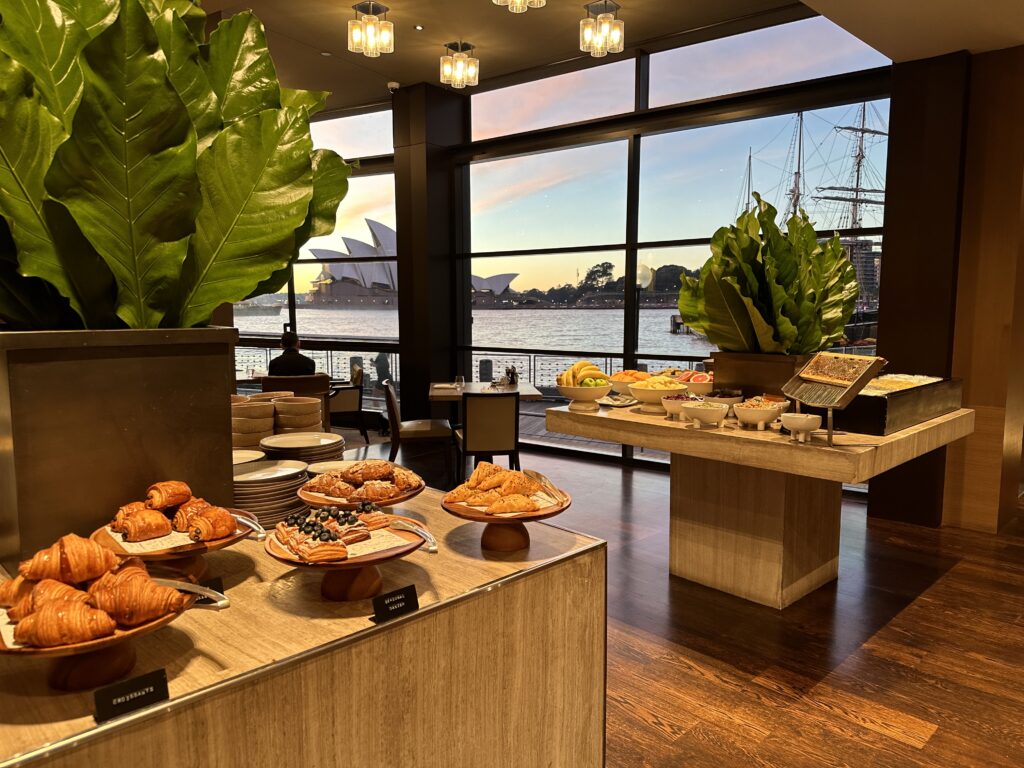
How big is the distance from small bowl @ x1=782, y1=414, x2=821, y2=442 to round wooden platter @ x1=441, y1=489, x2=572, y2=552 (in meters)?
1.69

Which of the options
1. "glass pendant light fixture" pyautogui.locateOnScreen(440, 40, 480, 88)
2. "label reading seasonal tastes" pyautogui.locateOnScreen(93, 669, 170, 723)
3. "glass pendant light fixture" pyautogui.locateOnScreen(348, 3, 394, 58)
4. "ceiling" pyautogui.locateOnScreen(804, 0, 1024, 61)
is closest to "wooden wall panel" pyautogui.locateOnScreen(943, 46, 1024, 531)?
"ceiling" pyautogui.locateOnScreen(804, 0, 1024, 61)

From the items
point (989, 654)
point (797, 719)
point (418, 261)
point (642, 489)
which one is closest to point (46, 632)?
point (797, 719)

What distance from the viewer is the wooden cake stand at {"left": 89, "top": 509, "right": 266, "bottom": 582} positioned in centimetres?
94

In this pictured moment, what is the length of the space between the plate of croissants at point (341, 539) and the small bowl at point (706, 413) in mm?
2021

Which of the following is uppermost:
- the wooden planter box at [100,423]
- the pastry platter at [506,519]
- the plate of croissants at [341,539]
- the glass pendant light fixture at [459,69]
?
the glass pendant light fixture at [459,69]

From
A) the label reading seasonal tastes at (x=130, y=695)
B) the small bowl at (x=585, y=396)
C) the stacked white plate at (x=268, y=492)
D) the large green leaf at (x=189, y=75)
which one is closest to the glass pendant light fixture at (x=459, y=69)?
the small bowl at (x=585, y=396)

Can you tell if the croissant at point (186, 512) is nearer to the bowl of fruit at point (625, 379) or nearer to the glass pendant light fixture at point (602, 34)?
the bowl of fruit at point (625, 379)

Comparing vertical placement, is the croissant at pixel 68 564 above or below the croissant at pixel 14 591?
above

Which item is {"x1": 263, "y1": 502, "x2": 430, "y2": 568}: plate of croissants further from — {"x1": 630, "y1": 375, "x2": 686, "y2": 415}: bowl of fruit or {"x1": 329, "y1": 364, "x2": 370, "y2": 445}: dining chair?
{"x1": 329, "y1": 364, "x2": 370, "y2": 445}: dining chair

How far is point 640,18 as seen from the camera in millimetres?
5629

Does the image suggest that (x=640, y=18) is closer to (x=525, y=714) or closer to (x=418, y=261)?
(x=418, y=261)

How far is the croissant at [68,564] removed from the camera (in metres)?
0.79

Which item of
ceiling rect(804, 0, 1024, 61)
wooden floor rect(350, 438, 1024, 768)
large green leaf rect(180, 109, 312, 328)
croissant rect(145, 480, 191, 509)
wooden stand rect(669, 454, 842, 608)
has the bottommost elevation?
wooden floor rect(350, 438, 1024, 768)

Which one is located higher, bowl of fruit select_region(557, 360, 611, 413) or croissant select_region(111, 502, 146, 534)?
croissant select_region(111, 502, 146, 534)
